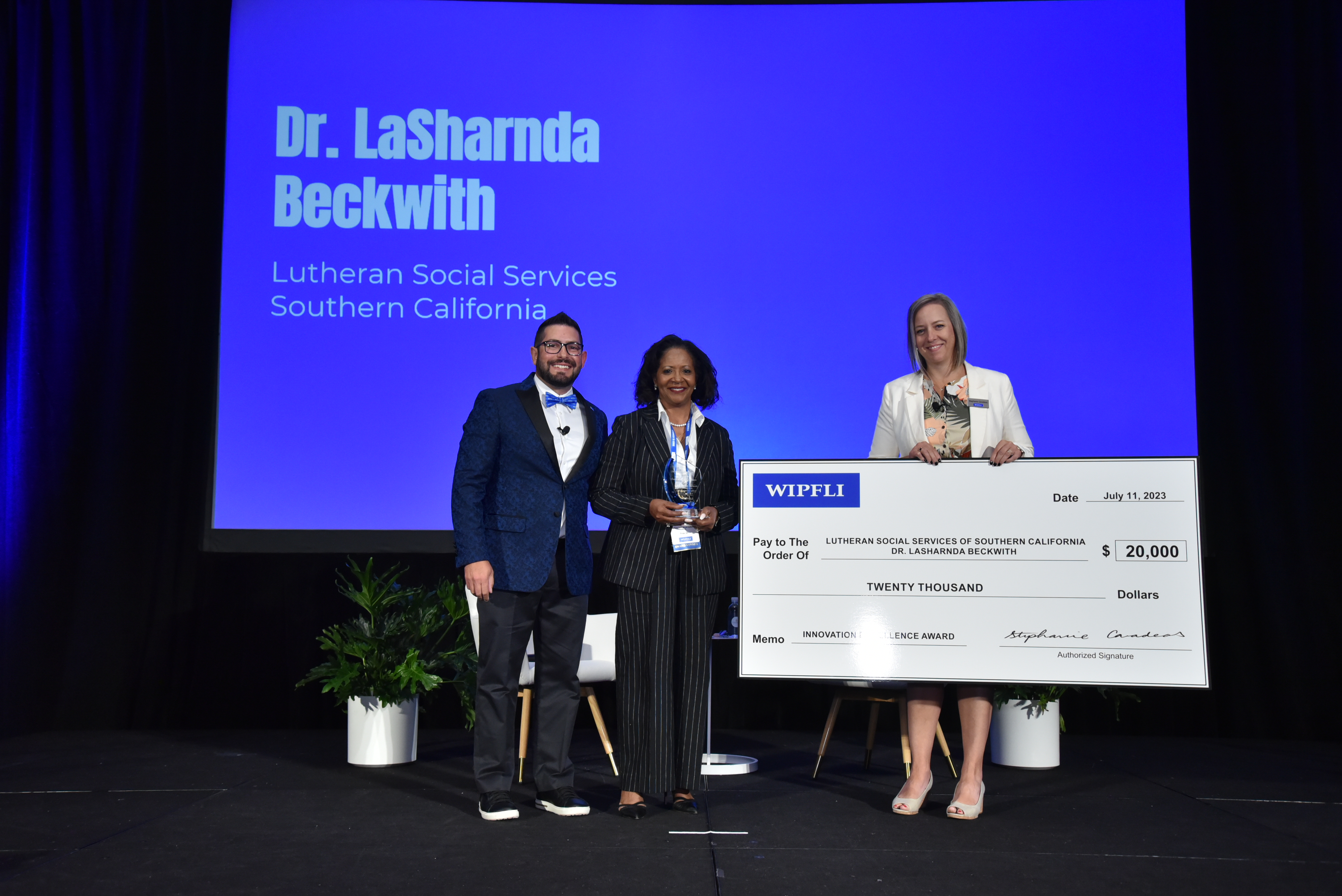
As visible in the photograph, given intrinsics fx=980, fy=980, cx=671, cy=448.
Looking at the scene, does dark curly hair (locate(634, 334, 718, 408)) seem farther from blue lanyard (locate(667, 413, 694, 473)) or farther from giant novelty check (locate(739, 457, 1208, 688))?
giant novelty check (locate(739, 457, 1208, 688))

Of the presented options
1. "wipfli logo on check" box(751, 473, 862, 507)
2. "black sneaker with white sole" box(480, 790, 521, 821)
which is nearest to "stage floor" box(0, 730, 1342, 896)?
"black sneaker with white sole" box(480, 790, 521, 821)

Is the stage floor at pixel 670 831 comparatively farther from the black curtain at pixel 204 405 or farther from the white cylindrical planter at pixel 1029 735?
the black curtain at pixel 204 405

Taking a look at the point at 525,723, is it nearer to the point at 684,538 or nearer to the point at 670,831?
the point at 670,831

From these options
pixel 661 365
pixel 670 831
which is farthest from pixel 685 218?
pixel 670 831

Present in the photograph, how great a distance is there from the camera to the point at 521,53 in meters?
4.79

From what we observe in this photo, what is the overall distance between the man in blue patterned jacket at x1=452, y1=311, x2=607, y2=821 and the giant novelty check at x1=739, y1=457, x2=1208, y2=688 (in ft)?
1.81

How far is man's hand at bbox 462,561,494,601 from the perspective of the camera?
9.36ft

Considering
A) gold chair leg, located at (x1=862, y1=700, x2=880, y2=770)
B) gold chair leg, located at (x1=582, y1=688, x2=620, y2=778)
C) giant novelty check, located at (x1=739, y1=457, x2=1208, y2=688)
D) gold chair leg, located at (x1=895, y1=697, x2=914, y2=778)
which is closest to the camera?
giant novelty check, located at (x1=739, y1=457, x2=1208, y2=688)

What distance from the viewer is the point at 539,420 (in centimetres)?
302

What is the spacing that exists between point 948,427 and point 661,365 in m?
0.89

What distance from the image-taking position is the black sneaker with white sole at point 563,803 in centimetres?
292

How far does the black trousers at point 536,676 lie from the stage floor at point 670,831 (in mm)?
162

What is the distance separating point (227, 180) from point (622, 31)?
2048 mm

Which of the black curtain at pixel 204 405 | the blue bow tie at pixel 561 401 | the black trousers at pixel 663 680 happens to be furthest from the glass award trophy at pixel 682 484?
the black curtain at pixel 204 405
